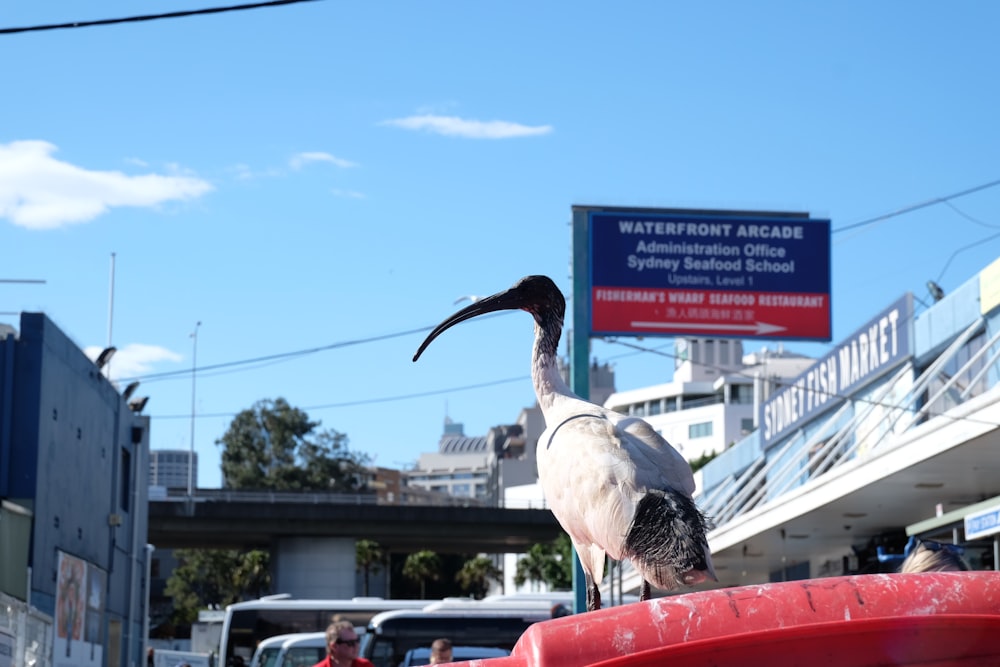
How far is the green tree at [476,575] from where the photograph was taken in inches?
3750

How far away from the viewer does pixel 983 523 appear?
54.0 feet

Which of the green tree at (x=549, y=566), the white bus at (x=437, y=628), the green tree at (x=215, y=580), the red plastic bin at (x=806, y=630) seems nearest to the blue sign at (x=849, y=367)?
the white bus at (x=437, y=628)

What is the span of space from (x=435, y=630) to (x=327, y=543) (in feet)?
116

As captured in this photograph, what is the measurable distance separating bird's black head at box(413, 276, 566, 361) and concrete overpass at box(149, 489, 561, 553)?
180 feet

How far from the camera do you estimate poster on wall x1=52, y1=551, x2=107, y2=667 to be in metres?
27.6

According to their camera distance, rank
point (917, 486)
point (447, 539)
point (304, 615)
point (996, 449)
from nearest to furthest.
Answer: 1. point (996, 449)
2. point (917, 486)
3. point (304, 615)
4. point (447, 539)

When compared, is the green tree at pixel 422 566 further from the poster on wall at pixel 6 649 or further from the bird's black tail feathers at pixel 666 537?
the bird's black tail feathers at pixel 666 537

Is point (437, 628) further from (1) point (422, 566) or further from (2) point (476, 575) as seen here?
(1) point (422, 566)

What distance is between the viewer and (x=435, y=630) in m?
29.1

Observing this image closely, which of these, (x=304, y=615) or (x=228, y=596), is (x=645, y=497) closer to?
(x=304, y=615)

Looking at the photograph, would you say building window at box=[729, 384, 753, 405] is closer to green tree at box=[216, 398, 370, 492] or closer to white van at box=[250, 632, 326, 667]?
green tree at box=[216, 398, 370, 492]

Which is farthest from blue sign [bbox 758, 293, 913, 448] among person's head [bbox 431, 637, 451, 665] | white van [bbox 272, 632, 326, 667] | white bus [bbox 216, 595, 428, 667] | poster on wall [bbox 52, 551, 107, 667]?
poster on wall [bbox 52, 551, 107, 667]

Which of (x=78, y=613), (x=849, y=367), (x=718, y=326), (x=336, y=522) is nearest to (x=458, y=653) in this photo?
(x=718, y=326)

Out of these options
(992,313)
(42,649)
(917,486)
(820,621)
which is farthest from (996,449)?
(820,621)
